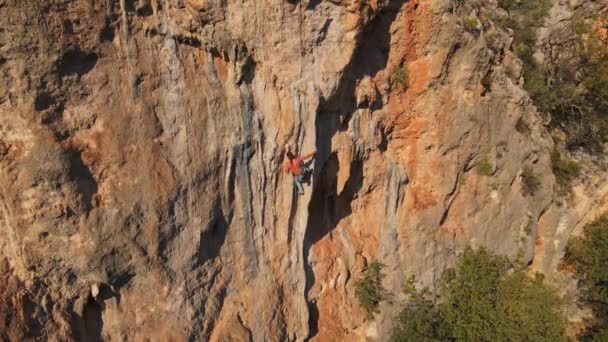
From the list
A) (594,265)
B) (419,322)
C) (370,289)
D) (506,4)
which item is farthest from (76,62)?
(594,265)

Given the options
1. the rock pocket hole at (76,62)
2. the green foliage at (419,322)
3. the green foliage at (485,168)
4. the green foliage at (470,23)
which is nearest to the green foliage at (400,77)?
the green foliage at (470,23)

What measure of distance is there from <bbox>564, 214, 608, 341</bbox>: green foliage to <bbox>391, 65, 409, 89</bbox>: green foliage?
7662 mm

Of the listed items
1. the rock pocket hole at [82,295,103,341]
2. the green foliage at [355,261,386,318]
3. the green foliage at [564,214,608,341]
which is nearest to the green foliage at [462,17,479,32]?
A: the green foliage at [355,261,386,318]

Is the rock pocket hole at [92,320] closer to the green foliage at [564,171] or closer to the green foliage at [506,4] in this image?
the green foliage at [564,171]

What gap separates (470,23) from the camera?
31.6 ft

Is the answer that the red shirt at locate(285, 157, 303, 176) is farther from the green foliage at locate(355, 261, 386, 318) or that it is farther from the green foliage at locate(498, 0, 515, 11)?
the green foliage at locate(498, 0, 515, 11)

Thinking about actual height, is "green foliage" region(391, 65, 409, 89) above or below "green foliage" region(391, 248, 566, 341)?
above

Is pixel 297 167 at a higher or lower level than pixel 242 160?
lower

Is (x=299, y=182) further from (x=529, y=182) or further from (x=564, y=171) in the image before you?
(x=564, y=171)

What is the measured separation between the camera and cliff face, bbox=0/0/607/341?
659 centimetres

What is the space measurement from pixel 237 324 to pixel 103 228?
10.8ft

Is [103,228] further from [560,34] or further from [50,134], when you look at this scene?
[560,34]

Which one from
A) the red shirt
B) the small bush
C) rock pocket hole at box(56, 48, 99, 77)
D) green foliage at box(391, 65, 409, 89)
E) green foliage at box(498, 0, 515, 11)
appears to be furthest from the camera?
green foliage at box(498, 0, 515, 11)

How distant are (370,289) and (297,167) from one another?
395cm
